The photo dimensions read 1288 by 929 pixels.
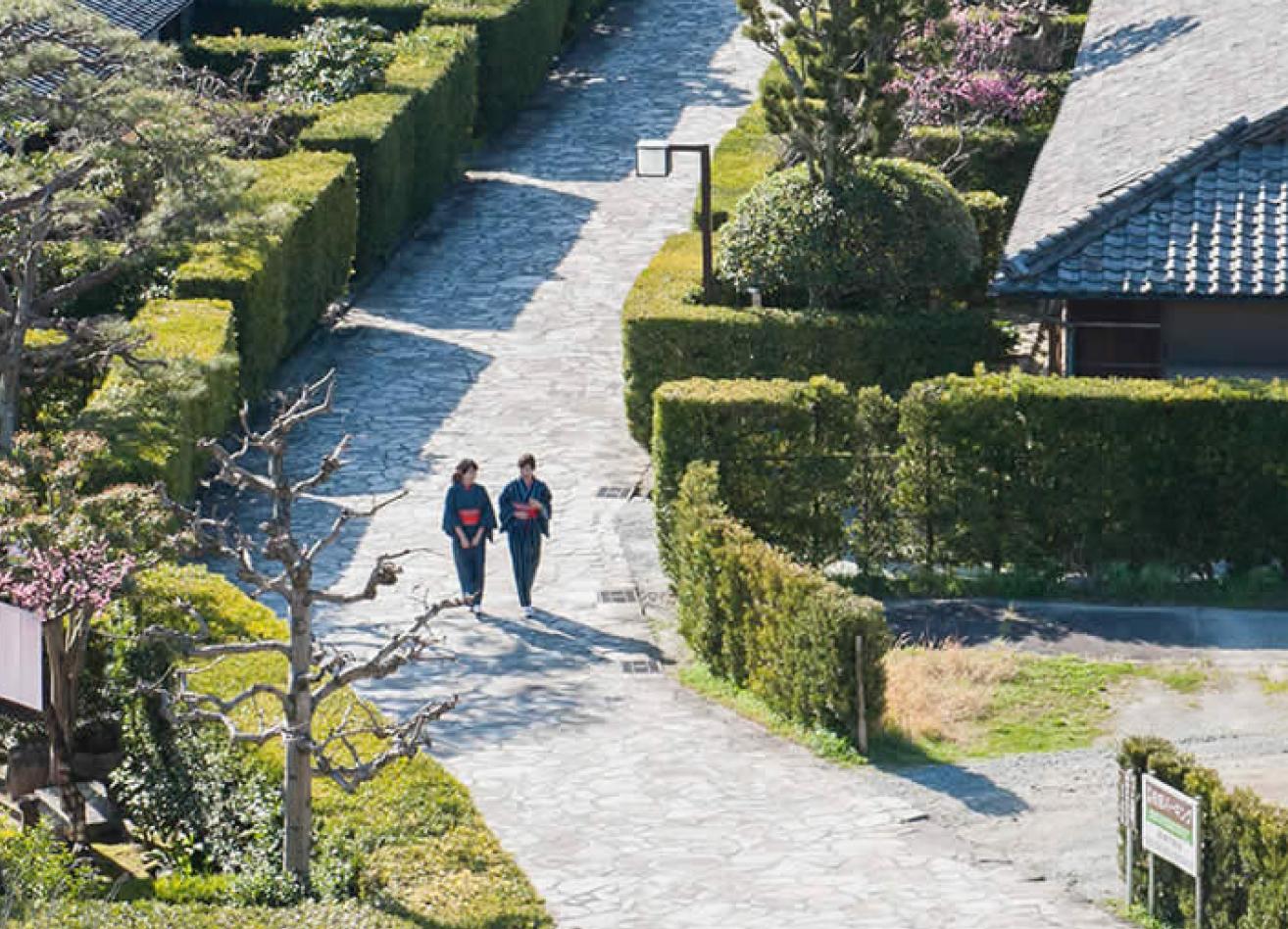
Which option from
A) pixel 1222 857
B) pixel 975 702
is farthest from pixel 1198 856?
pixel 975 702

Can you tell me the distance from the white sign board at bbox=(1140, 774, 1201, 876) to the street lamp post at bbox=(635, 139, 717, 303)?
13.7 m

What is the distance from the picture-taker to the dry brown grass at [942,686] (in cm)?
2606

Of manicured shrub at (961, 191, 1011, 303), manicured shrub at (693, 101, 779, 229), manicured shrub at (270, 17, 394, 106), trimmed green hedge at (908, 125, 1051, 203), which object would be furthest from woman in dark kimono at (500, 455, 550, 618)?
manicured shrub at (270, 17, 394, 106)

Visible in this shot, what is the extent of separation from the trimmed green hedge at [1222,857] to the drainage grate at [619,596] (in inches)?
351

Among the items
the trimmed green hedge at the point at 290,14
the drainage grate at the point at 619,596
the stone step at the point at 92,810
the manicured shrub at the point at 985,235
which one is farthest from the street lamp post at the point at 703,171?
the trimmed green hedge at the point at 290,14

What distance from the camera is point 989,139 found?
1676 inches

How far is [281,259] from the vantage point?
36.0m

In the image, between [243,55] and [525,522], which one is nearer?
[525,522]

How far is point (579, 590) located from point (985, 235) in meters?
10.3

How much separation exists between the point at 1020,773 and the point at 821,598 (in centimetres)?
234

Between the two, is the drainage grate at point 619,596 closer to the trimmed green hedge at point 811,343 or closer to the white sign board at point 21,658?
the trimmed green hedge at point 811,343

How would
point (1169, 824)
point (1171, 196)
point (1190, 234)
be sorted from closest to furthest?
point (1169, 824)
point (1190, 234)
point (1171, 196)

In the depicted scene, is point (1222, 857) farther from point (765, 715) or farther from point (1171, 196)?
point (1171, 196)

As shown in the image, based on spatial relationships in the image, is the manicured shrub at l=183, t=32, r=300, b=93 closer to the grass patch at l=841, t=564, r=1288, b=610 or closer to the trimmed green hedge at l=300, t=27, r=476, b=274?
the trimmed green hedge at l=300, t=27, r=476, b=274
